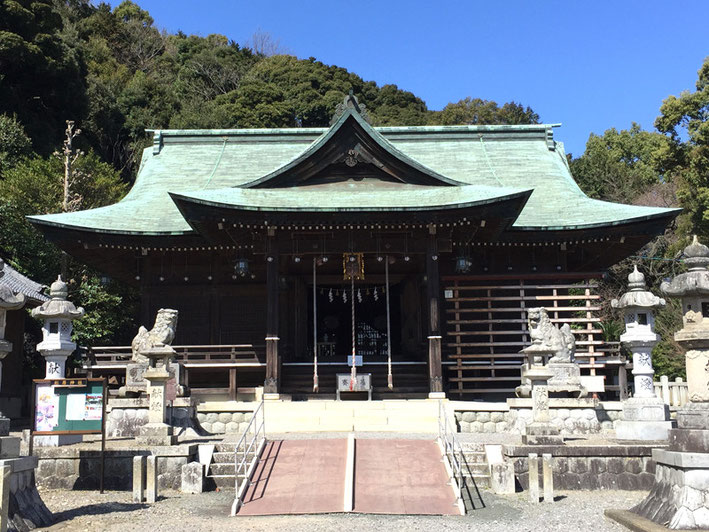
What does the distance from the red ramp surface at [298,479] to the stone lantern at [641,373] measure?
5.40m

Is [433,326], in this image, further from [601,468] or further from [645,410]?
[601,468]

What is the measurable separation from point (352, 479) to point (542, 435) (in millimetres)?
3461

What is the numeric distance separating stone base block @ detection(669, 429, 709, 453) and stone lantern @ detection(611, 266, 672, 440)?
429 cm

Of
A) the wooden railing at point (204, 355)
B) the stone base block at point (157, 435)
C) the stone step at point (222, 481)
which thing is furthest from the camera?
the wooden railing at point (204, 355)

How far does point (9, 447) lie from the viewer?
784 cm

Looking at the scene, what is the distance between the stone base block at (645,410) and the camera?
39.6 feet

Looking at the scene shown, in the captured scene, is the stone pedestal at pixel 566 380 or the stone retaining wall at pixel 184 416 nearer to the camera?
the stone retaining wall at pixel 184 416

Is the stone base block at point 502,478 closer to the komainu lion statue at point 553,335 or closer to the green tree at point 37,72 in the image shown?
the komainu lion statue at point 553,335

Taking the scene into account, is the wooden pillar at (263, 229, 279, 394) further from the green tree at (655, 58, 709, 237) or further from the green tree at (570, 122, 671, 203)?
the green tree at (570, 122, 671, 203)

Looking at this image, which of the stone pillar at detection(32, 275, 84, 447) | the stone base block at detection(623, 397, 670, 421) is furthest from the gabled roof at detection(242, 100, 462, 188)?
the stone base block at detection(623, 397, 670, 421)

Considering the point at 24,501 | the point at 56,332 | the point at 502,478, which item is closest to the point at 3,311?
the point at 24,501

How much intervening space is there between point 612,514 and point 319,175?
12.7 meters

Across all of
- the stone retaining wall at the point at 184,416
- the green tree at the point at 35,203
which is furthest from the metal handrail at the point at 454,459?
the green tree at the point at 35,203

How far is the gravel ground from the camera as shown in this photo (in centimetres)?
819
